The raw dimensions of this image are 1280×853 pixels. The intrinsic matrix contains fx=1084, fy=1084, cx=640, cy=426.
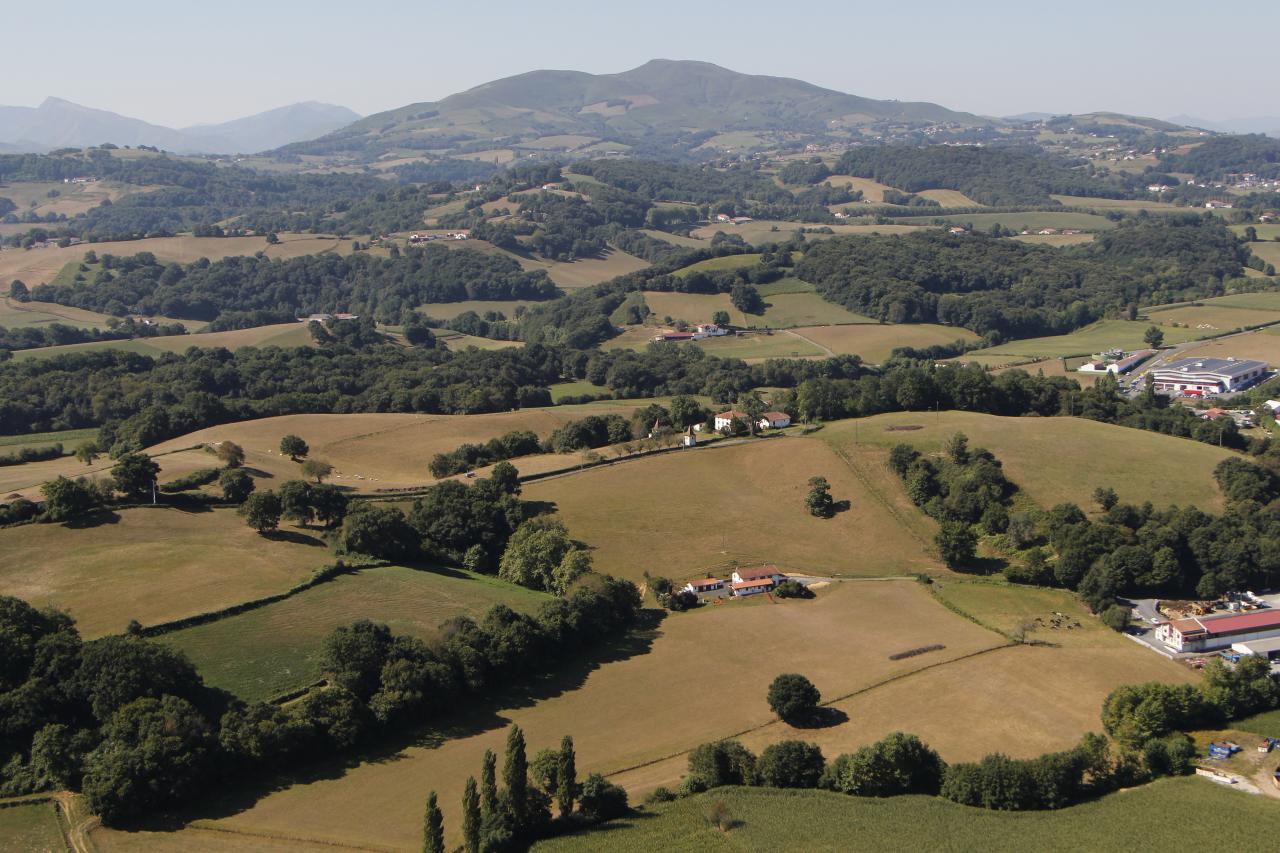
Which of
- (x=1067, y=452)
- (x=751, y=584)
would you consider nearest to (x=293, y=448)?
(x=751, y=584)

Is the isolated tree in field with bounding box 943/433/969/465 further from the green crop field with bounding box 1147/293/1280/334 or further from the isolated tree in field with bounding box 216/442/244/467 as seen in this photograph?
the green crop field with bounding box 1147/293/1280/334

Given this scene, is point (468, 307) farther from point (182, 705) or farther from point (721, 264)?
point (182, 705)

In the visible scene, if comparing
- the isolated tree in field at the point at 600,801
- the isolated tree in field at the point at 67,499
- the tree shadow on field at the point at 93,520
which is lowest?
the isolated tree in field at the point at 600,801

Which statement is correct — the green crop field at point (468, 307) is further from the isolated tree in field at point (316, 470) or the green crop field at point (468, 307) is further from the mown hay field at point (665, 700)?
the mown hay field at point (665, 700)

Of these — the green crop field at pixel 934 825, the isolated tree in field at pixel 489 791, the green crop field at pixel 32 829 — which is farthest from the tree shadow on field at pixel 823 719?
the green crop field at pixel 32 829

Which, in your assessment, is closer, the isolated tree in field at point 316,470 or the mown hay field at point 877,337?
the isolated tree in field at point 316,470

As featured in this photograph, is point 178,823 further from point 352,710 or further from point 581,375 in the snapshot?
point 581,375
